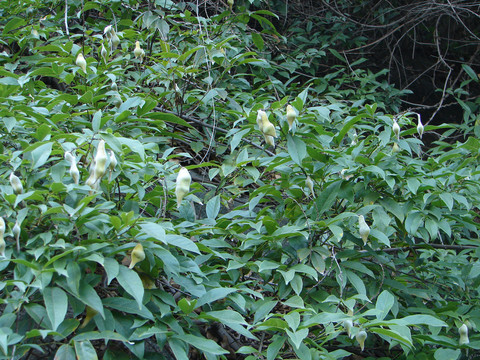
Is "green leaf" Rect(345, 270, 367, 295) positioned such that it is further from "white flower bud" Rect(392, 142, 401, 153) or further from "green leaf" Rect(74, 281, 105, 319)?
"green leaf" Rect(74, 281, 105, 319)

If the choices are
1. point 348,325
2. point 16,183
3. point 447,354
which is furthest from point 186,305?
point 447,354

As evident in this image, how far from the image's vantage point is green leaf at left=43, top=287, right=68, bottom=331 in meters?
1.12

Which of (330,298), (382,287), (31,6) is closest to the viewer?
(330,298)

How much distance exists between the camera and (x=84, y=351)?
3.76 feet

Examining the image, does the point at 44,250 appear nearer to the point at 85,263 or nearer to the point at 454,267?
the point at 85,263

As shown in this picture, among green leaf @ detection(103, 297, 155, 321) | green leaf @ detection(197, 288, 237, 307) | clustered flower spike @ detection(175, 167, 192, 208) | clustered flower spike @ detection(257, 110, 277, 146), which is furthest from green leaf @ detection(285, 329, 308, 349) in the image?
clustered flower spike @ detection(257, 110, 277, 146)

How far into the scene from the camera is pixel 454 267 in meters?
2.06

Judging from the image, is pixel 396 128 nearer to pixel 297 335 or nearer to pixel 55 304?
pixel 297 335

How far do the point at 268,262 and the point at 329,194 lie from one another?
0.33 m

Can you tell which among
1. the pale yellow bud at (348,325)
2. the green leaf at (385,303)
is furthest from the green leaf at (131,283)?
the green leaf at (385,303)

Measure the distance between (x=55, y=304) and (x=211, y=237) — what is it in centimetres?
67

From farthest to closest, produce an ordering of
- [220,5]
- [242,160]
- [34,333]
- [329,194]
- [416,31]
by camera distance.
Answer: [416,31] → [220,5] → [242,160] → [329,194] → [34,333]

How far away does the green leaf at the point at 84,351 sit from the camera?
1137 millimetres

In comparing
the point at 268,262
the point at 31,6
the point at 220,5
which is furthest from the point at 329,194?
the point at 220,5
